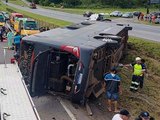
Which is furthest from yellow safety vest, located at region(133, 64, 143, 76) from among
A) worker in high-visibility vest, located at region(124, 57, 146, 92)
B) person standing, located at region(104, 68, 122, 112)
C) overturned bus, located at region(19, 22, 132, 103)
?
person standing, located at region(104, 68, 122, 112)

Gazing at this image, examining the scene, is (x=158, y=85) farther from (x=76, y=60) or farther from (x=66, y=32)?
(x=76, y=60)

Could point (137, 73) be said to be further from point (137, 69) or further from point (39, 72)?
point (39, 72)

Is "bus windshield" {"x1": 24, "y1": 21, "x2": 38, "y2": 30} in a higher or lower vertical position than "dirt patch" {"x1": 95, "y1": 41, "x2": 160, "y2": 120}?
higher

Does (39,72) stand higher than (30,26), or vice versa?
(39,72)

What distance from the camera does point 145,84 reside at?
17219 millimetres

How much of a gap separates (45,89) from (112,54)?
346 cm

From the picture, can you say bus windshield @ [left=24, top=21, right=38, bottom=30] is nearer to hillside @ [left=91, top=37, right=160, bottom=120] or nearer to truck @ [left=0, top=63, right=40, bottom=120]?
hillside @ [left=91, top=37, right=160, bottom=120]

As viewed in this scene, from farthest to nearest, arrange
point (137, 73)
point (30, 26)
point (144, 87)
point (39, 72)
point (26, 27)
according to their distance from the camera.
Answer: point (30, 26), point (26, 27), point (144, 87), point (137, 73), point (39, 72)

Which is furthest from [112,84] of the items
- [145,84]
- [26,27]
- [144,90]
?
[26,27]

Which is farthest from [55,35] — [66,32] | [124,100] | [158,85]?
[158,85]

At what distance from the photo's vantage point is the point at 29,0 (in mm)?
114750

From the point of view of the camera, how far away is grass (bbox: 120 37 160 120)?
13.8m

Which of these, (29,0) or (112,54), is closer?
(112,54)

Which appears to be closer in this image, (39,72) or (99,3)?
(39,72)
